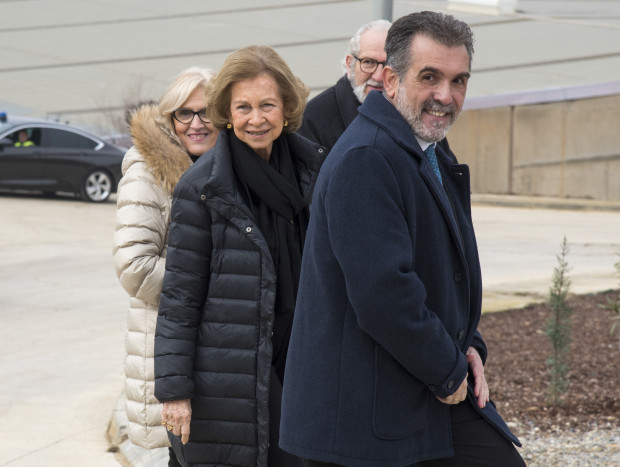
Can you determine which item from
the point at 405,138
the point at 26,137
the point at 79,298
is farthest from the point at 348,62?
the point at 26,137

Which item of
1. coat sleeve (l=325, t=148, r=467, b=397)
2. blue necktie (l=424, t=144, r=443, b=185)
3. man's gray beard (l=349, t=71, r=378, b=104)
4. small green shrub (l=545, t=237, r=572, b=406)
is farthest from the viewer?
small green shrub (l=545, t=237, r=572, b=406)

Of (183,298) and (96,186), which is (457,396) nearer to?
(183,298)

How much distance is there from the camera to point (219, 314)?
331cm

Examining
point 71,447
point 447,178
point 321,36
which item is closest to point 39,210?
point 71,447

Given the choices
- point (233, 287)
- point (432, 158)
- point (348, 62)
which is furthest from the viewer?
point (348, 62)

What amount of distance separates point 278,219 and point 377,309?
105 centimetres

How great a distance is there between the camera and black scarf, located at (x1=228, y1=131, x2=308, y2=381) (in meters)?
3.38

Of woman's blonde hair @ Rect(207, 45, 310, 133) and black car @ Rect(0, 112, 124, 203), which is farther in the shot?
black car @ Rect(0, 112, 124, 203)

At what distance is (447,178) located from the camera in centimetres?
285

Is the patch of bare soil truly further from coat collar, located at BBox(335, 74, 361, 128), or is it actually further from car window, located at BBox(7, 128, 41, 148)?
car window, located at BBox(7, 128, 41, 148)

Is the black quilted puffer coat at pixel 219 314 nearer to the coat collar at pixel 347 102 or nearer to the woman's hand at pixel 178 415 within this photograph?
the woman's hand at pixel 178 415

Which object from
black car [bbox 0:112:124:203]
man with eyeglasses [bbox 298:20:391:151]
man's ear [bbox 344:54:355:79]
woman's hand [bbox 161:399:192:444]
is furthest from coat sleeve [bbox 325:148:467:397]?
black car [bbox 0:112:124:203]

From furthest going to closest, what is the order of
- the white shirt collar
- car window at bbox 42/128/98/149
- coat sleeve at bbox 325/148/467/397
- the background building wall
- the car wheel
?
the background building wall
the car wheel
car window at bbox 42/128/98/149
the white shirt collar
coat sleeve at bbox 325/148/467/397

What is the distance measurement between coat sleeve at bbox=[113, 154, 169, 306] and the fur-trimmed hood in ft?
0.13
